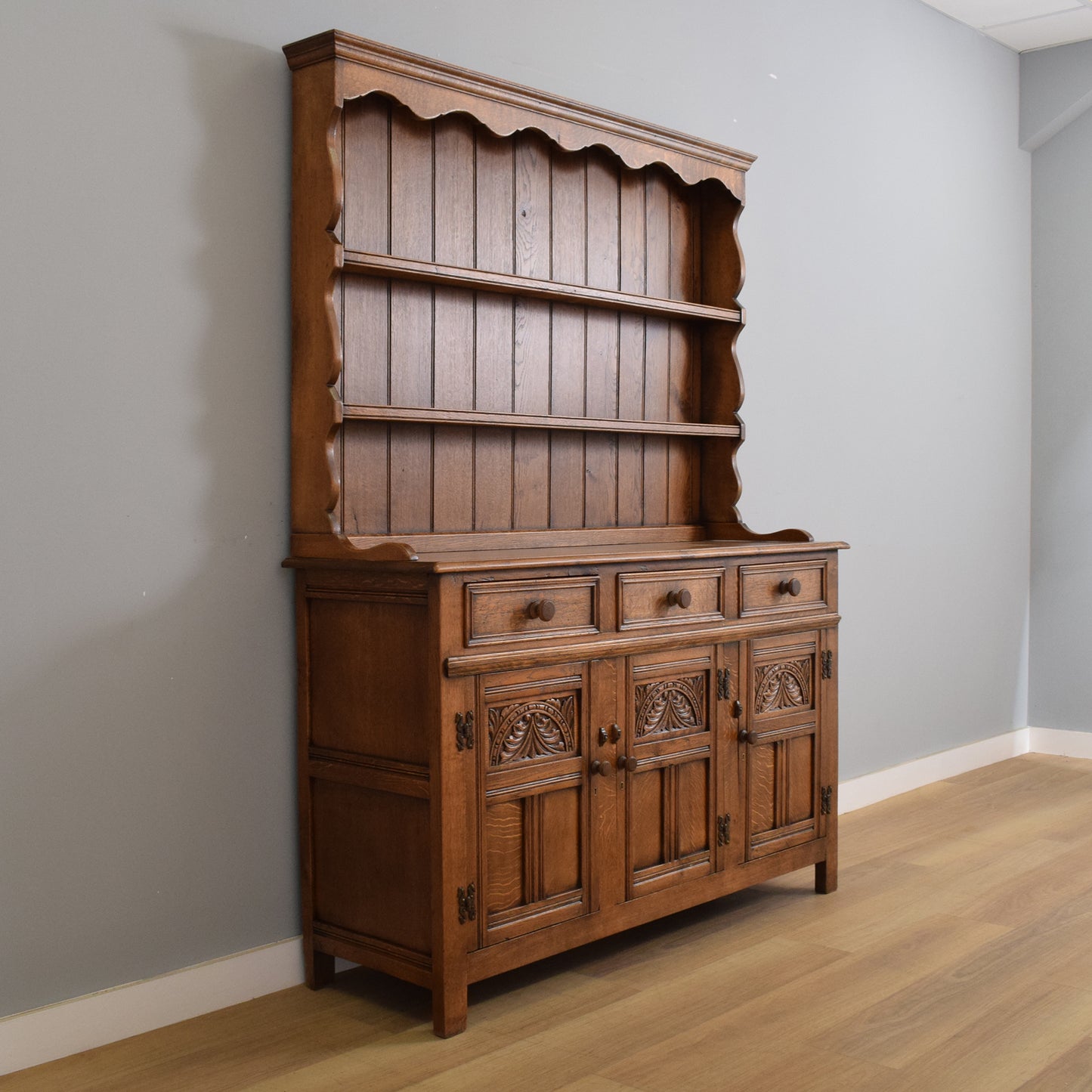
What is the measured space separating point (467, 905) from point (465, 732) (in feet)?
1.17

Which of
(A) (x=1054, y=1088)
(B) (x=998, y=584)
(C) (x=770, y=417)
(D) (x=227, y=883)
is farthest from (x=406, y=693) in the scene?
(B) (x=998, y=584)

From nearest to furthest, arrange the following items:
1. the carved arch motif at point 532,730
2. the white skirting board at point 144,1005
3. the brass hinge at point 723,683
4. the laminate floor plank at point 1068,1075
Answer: the laminate floor plank at point 1068,1075, the white skirting board at point 144,1005, the carved arch motif at point 532,730, the brass hinge at point 723,683

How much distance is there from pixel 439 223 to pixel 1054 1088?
2.28 meters

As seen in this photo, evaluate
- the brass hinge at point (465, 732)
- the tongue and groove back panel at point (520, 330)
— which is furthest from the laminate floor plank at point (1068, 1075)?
the tongue and groove back panel at point (520, 330)

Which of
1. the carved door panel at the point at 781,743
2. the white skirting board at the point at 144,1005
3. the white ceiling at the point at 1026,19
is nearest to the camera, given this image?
the white skirting board at the point at 144,1005

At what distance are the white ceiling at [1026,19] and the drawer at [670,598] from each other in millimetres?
2942

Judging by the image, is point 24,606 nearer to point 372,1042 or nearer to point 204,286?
point 204,286

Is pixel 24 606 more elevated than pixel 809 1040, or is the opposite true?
pixel 24 606

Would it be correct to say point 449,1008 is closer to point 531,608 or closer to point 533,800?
point 533,800

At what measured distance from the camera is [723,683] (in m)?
3.17

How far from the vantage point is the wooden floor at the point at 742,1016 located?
7.73ft

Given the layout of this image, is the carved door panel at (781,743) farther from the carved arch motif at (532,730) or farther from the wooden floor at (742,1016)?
the carved arch motif at (532,730)

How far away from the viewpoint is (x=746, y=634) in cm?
323

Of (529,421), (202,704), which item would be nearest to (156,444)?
(202,704)
